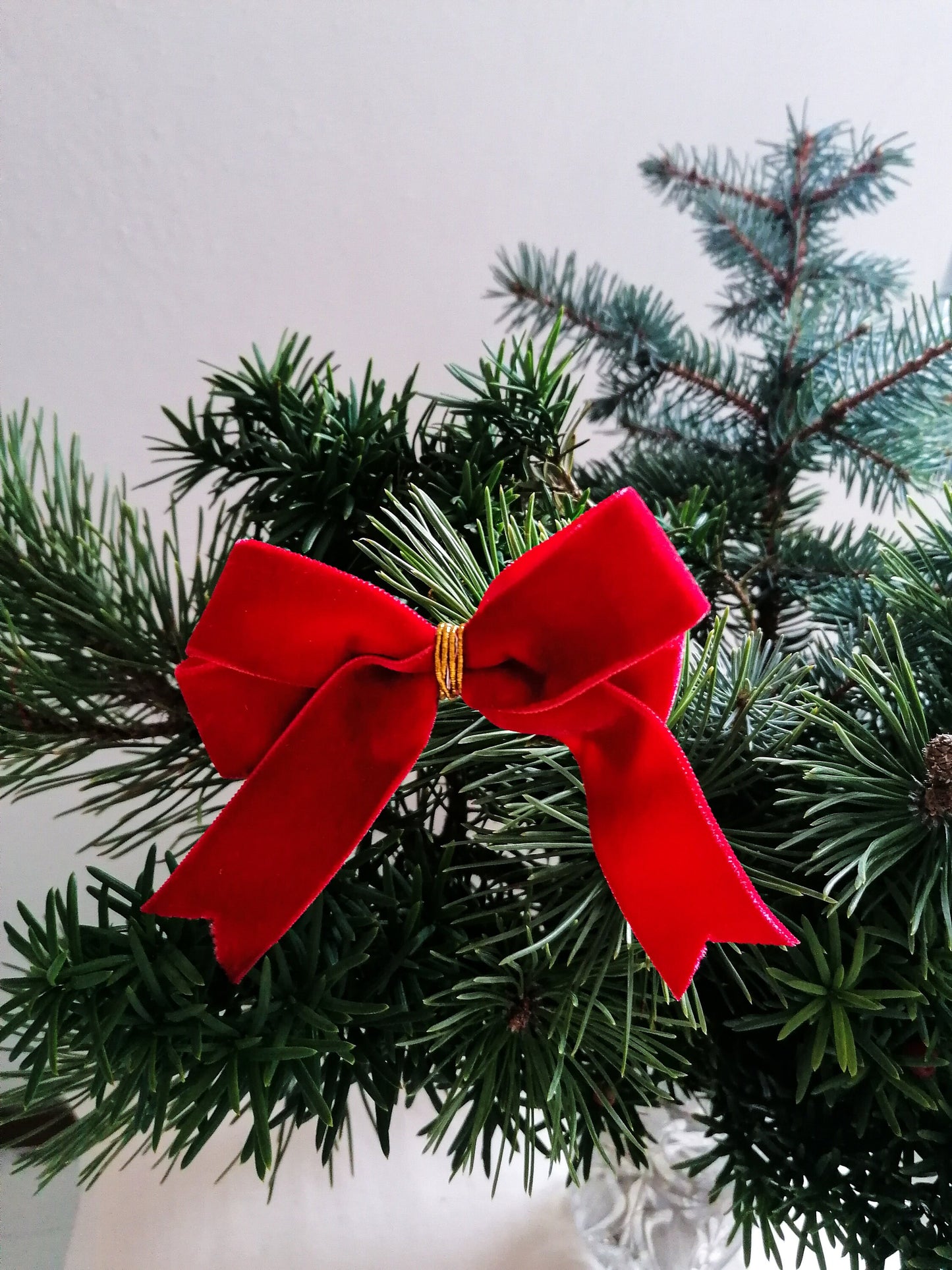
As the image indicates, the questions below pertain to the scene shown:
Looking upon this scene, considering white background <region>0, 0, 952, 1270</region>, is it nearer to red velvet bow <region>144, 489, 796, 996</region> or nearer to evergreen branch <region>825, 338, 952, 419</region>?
evergreen branch <region>825, 338, 952, 419</region>

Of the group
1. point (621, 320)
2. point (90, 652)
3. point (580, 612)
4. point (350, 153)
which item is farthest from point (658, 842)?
point (350, 153)

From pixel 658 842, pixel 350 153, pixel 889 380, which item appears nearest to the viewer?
pixel 658 842

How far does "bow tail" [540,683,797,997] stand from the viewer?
0.15m

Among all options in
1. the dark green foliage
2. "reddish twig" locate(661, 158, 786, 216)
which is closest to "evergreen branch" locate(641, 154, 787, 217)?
"reddish twig" locate(661, 158, 786, 216)

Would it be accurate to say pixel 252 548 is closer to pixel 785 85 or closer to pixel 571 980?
pixel 571 980

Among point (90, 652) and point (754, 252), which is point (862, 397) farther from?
point (90, 652)

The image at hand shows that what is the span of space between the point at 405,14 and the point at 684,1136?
1.68 feet

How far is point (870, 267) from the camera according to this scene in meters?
0.39

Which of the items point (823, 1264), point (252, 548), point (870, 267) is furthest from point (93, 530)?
point (870, 267)

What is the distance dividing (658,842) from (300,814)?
0.20 ft

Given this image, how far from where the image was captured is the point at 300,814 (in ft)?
0.52

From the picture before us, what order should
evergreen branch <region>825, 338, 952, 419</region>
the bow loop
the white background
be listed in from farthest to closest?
1. the white background
2. evergreen branch <region>825, 338, 952, 419</region>
3. the bow loop

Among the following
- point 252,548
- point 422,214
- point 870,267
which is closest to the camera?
point 252,548

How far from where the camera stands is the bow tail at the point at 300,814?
0.16 meters
